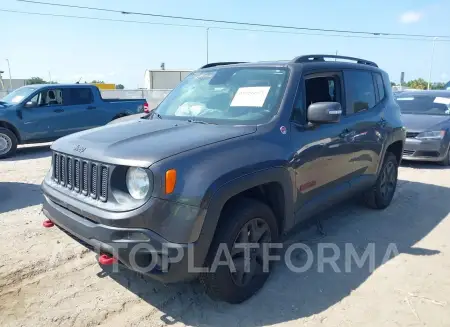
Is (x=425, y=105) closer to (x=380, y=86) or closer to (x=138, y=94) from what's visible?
(x=380, y=86)

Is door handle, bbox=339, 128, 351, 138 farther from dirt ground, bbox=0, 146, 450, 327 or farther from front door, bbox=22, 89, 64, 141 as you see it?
front door, bbox=22, 89, 64, 141

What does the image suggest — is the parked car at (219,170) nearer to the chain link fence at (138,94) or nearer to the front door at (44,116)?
the front door at (44,116)

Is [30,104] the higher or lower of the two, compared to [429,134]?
higher

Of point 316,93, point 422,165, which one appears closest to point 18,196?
point 316,93

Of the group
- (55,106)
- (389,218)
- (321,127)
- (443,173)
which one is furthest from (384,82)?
(55,106)

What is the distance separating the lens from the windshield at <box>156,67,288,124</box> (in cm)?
332

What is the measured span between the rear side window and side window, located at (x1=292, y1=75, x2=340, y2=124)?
8.29m

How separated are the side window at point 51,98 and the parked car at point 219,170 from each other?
6.87 meters

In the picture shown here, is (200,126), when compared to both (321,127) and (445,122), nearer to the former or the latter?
(321,127)

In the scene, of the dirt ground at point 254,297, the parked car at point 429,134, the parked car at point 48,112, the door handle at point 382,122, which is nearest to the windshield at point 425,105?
the parked car at point 429,134

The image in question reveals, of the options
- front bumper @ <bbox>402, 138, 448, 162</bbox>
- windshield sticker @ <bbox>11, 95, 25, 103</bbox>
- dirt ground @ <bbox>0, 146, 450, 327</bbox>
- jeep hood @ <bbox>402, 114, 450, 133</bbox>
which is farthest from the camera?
windshield sticker @ <bbox>11, 95, 25, 103</bbox>

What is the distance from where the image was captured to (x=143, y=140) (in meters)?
2.82

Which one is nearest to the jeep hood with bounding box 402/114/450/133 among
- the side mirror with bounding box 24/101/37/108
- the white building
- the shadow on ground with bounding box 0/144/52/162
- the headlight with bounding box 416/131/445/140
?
the headlight with bounding box 416/131/445/140

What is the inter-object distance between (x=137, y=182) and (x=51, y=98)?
8649mm
